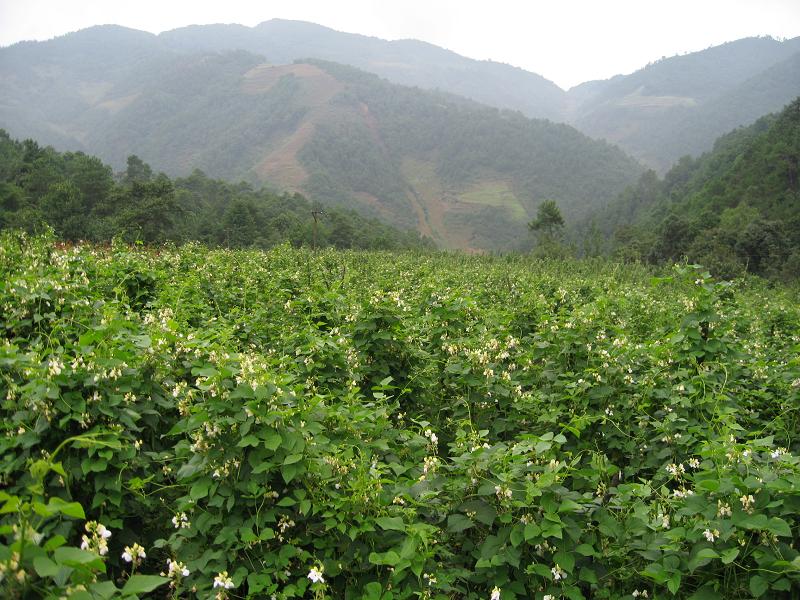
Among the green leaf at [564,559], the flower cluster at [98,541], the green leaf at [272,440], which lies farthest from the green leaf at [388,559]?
the flower cluster at [98,541]

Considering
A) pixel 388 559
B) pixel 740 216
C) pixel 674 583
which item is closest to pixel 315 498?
pixel 388 559

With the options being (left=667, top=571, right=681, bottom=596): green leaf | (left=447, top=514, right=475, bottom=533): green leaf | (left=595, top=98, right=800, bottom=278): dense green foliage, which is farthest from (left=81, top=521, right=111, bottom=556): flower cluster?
(left=595, top=98, right=800, bottom=278): dense green foliage

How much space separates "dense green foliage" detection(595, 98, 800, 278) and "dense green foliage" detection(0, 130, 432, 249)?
105ft

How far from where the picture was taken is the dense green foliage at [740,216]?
44.7m

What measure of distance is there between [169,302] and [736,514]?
6627mm

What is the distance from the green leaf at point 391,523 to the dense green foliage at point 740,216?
116ft

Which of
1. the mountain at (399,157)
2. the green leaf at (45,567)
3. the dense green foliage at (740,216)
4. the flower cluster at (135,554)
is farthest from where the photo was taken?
the mountain at (399,157)

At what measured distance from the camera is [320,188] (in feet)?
452

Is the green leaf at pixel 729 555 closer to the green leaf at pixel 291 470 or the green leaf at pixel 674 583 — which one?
the green leaf at pixel 674 583

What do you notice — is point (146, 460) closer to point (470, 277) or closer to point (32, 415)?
point (32, 415)

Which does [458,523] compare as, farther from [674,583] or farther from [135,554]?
[135,554]

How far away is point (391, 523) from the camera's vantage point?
8.72 feet

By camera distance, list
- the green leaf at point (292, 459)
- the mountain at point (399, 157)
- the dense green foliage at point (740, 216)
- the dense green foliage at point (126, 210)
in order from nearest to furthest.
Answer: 1. the green leaf at point (292, 459)
2. the dense green foliage at point (126, 210)
3. the dense green foliage at point (740, 216)
4. the mountain at point (399, 157)

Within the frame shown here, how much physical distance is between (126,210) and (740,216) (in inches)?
2617
